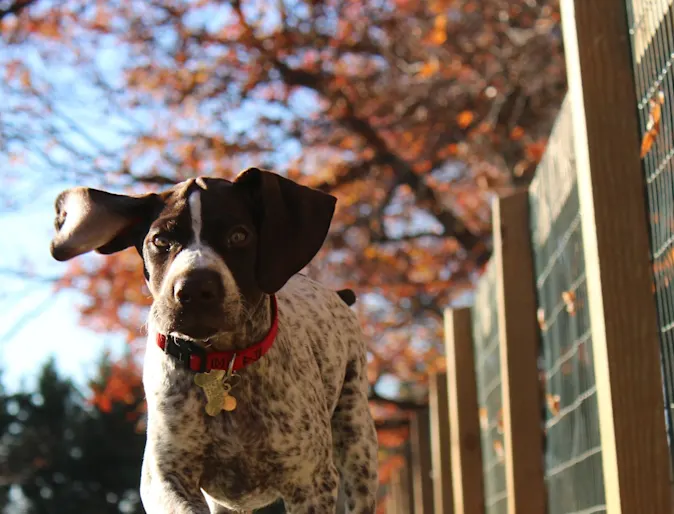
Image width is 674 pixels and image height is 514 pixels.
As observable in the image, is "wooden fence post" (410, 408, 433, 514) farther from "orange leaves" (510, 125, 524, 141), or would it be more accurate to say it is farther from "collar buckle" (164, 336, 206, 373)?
"collar buckle" (164, 336, 206, 373)

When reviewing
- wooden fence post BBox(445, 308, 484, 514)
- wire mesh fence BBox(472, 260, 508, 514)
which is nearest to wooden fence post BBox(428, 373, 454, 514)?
wire mesh fence BBox(472, 260, 508, 514)

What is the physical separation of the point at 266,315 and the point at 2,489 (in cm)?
2447

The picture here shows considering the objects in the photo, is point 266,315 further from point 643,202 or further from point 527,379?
point 527,379

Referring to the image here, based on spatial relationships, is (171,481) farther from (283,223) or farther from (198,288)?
(283,223)

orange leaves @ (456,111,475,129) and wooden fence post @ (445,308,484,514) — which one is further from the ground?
orange leaves @ (456,111,475,129)

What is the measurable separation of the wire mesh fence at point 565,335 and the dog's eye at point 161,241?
1920 millimetres

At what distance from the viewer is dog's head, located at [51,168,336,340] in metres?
3.19

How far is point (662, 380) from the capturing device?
10.9ft

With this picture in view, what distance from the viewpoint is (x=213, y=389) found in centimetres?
349

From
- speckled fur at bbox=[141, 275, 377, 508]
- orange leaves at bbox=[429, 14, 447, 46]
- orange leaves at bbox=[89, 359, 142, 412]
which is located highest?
orange leaves at bbox=[429, 14, 447, 46]

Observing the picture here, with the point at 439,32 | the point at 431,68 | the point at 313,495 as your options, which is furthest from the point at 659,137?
the point at 439,32

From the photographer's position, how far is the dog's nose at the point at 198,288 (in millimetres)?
3121

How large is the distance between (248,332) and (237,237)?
Answer: 365mm

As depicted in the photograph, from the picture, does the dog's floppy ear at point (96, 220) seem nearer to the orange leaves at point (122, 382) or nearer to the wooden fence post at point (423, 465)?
the wooden fence post at point (423, 465)
